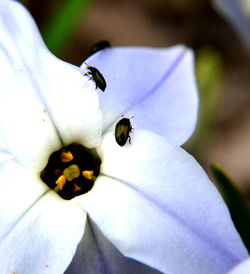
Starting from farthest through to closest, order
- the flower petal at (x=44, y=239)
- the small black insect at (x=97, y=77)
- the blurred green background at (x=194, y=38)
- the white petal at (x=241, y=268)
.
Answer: the blurred green background at (x=194, y=38) < the small black insect at (x=97, y=77) < the flower petal at (x=44, y=239) < the white petal at (x=241, y=268)

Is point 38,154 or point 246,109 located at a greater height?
point 38,154

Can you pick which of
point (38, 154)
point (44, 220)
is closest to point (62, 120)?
point (38, 154)

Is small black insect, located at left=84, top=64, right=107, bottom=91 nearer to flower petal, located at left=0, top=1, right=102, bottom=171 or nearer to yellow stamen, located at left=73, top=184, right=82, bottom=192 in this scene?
flower petal, located at left=0, top=1, right=102, bottom=171

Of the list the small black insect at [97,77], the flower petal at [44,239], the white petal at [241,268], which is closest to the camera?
the white petal at [241,268]

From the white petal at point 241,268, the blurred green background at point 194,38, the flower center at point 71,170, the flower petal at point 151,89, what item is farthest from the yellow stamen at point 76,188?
the blurred green background at point 194,38

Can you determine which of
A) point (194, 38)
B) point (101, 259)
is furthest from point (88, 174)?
point (194, 38)

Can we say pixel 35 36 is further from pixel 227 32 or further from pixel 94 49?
pixel 227 32

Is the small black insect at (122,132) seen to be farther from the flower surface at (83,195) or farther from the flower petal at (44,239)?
the flower petal at (44,239)

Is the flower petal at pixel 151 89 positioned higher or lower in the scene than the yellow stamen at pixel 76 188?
higher

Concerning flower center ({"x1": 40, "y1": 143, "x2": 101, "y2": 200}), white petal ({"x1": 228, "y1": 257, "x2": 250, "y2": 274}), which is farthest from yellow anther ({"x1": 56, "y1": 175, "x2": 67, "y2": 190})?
white petal ({"x1": 228, "y1": 257, "x2": 250, "y2": 274})
